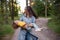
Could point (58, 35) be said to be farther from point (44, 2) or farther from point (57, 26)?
point (44, 2)

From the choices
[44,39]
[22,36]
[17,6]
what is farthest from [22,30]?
[17,6]

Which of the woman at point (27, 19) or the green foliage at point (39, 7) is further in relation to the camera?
the green foliage at point (39, 7)

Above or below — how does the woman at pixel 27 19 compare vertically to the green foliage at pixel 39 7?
above

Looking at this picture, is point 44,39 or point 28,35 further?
point 44,39

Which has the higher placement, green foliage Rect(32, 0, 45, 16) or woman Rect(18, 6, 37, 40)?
woman Rect(18, 6, 37, 40)

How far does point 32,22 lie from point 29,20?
3.5 inches

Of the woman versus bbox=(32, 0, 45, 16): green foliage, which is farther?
bbox=(32, 0, 45, 16): green foliage

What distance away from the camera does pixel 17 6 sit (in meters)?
31.0

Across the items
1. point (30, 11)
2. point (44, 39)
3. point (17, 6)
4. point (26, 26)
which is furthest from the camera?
point (17, 6)

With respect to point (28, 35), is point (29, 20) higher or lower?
higher

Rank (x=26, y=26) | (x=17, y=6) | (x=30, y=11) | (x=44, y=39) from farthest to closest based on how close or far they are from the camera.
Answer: (x=17, y=6) → (x=44, y=39) → (x=30, y=11) → (x=26, y=26)

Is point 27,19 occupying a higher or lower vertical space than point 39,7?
higher

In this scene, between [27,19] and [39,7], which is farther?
[39,7]

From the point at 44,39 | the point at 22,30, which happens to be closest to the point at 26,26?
the point at 22,30
